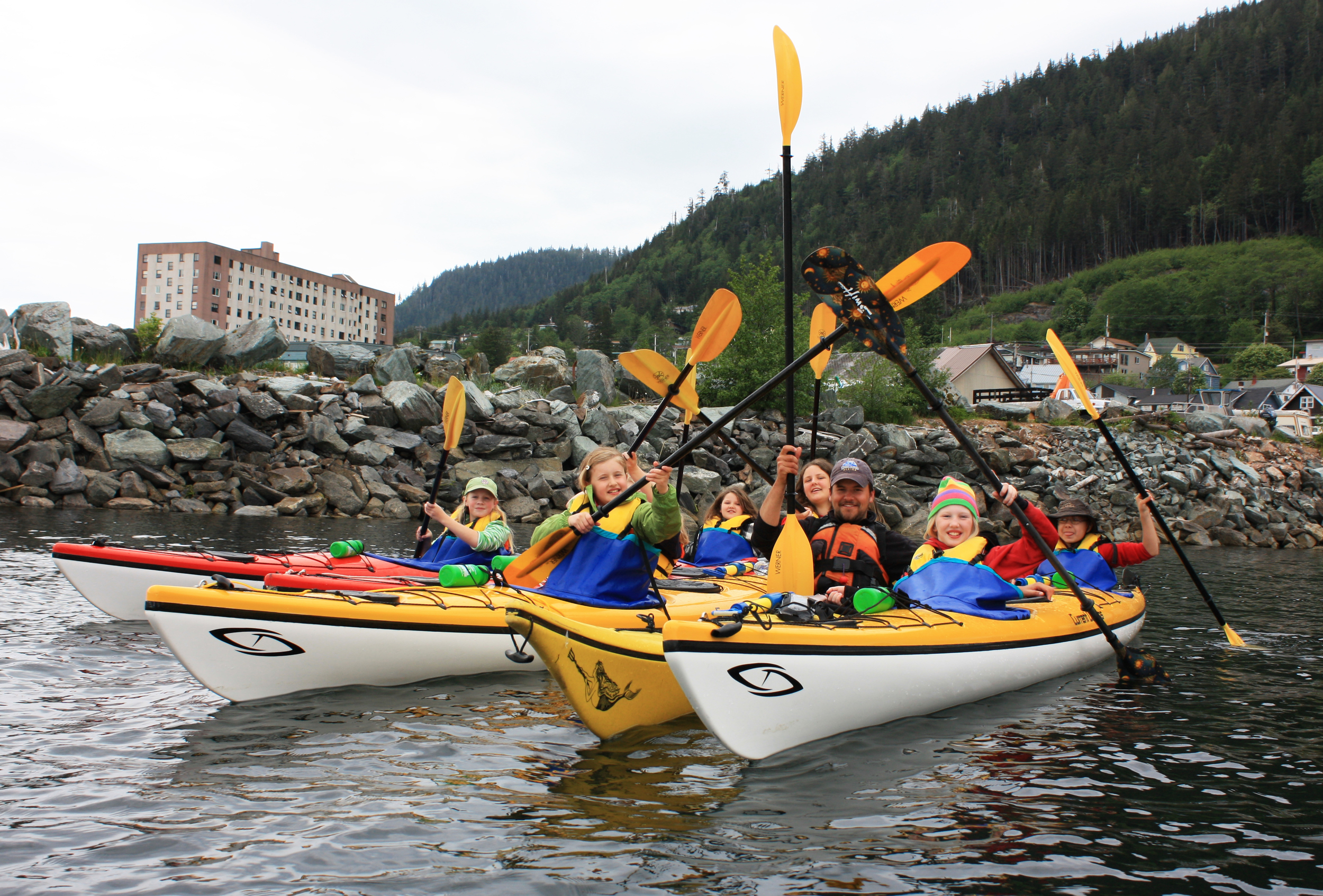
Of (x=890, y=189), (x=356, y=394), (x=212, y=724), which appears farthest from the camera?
(x=890, y=189)

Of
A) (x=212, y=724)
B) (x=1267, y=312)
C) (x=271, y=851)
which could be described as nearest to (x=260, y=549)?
(x=212, y=724)

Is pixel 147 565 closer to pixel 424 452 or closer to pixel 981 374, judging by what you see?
pixel 424 452

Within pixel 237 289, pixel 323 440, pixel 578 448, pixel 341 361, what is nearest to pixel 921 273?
pixel 578 448

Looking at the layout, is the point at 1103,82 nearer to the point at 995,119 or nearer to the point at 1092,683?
the point at 995,119

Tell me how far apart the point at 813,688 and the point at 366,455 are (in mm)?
18990

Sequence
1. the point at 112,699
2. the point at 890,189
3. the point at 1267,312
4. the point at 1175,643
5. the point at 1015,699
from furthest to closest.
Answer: the point at 890,189 < the point at 1267,312 < the point at 1175,643 < the point at 1015,699 < the point at 112,699

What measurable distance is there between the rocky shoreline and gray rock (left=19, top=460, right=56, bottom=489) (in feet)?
0.13

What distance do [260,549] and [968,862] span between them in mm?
11339

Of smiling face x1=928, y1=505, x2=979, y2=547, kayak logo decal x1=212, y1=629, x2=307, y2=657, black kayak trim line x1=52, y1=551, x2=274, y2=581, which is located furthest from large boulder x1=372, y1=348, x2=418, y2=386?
smiling face x1=928, y1=505, x2=979, y2=547

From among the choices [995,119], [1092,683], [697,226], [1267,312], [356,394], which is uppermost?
[995,119]

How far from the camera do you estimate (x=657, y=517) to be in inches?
202

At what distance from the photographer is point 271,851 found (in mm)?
3055

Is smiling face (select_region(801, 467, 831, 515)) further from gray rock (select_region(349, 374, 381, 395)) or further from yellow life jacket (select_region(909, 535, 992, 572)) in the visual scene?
gray rock (select_region(349, 374, 381, 395))

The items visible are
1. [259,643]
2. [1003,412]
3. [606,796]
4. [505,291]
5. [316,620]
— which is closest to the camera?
[606,796]
